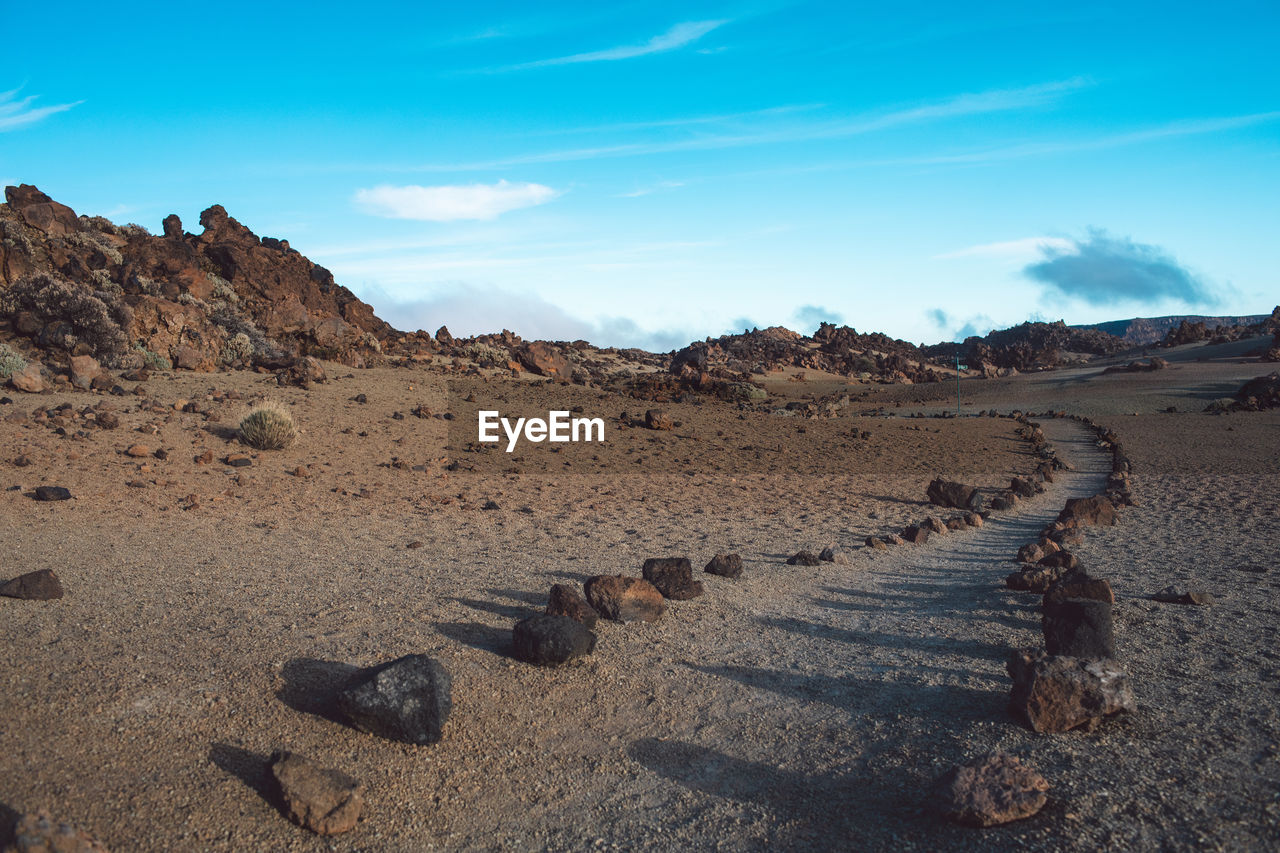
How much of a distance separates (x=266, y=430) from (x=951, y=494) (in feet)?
37.0

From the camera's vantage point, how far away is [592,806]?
13.4 ft

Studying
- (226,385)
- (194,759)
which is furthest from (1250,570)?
(226,385)

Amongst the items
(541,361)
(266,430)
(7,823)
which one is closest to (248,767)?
(7,823)

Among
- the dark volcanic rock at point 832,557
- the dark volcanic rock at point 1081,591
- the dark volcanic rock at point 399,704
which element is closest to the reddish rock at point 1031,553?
the dark volcanic rock at point 832,557

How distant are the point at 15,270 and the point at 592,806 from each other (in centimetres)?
2366

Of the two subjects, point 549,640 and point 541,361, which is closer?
point 549,640

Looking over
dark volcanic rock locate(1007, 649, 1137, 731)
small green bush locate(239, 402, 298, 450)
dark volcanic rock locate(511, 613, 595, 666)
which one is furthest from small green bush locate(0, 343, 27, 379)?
dark volcanic rock locate(1007, 649, 1137, 731)

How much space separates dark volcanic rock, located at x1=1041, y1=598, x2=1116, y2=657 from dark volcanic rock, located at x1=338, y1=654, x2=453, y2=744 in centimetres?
379

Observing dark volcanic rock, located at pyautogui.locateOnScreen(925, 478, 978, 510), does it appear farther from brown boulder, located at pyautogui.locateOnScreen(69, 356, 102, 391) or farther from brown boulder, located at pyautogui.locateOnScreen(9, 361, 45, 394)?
brown boulder, located at pyautogui.locateOnScreen(9, 361, 45, 394)

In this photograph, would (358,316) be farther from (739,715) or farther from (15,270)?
(739,715)

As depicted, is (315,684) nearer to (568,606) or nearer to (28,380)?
(568,606)

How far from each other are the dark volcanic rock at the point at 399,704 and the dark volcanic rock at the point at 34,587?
3323 mm

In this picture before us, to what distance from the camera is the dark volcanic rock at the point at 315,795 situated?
3.76 m

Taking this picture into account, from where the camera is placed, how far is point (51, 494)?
10.1 metres
